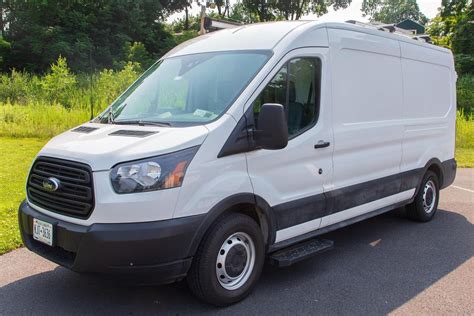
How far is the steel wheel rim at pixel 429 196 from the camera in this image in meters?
6.68

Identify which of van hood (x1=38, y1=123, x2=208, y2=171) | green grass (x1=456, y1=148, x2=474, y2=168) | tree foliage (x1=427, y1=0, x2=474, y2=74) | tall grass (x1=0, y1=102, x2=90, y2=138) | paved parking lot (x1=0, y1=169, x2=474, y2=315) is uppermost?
tree foliage (x1=427, y1=0, x2=474, y2=74)

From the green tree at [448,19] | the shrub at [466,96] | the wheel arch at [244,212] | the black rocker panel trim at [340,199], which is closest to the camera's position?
the wheel arch at [244,212]

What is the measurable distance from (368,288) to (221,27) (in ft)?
10.9

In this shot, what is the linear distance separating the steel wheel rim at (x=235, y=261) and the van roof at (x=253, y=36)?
1.75 m

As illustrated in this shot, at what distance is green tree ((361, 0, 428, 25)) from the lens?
8800 centimetres

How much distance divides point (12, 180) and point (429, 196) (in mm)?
6771

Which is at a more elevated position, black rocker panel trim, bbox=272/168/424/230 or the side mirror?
the side mirror

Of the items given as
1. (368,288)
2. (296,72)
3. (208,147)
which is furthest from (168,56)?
(368,288)

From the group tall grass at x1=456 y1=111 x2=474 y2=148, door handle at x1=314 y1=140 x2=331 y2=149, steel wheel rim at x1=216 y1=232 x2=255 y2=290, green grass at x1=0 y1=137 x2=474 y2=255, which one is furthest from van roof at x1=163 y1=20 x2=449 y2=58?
tall grass at x1=456 y1=111 x2=474 y2=148

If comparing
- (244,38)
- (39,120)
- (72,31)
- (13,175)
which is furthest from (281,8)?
(244,38)

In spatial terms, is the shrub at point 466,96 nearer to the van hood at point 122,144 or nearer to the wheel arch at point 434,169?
the wheel arch at point 434,169

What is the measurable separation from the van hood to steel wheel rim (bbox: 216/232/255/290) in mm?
922

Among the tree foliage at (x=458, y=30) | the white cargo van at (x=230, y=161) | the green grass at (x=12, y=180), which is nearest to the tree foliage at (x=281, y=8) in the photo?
the tree foliage at (x=458, y=30)

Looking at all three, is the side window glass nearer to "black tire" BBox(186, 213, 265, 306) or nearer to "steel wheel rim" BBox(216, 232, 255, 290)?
"black tire" BBox(186, 213, 265, 306)
